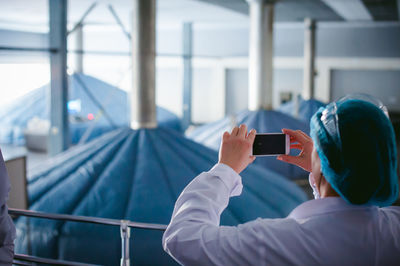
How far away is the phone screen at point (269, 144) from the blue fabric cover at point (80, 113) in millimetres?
10425

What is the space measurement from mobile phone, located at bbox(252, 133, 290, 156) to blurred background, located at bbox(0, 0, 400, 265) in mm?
2056

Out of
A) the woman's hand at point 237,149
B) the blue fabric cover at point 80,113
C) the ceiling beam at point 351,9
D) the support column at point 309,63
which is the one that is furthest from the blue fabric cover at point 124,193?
the support column at point 309,63

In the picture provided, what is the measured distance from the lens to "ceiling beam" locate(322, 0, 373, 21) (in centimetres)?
927

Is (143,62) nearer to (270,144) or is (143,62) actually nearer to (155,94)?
(155,94)

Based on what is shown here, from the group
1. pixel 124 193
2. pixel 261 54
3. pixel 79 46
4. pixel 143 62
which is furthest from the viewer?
pixel 79 46

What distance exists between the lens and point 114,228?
3.66m

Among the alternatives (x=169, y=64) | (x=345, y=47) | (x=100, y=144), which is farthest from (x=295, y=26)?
(x=100, y=144)

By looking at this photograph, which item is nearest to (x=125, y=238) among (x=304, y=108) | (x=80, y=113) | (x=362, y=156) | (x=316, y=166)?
(x=316, y=166)

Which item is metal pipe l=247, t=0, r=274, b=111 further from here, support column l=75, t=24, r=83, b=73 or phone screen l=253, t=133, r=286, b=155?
phone screen l=253, t=133, r=286, b=155

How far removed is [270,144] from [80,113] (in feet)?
37.5

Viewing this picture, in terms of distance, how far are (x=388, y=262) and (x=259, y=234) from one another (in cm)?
30

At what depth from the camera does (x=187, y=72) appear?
45.9 feet

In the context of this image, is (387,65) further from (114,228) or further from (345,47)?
(114,228)

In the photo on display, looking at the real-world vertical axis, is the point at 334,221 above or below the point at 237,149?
below
